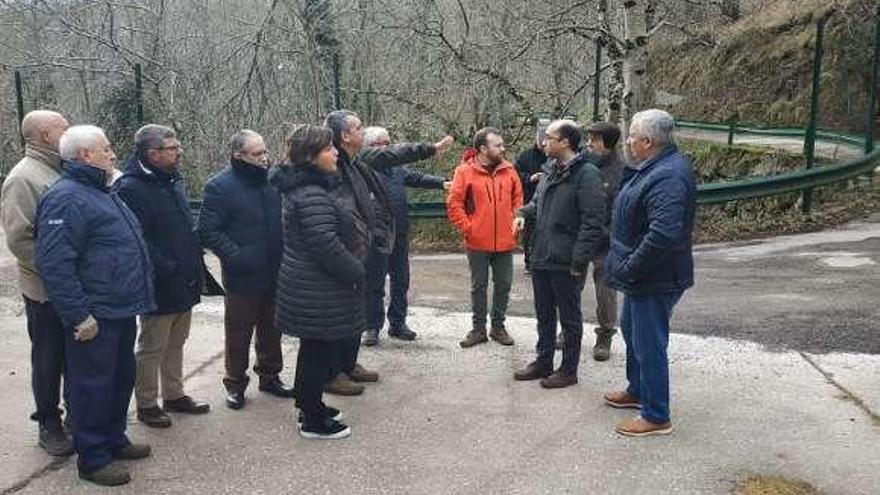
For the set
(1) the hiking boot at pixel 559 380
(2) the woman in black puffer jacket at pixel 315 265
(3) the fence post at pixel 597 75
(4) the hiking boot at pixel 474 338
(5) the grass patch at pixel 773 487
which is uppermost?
(3) the fence post at pixel 597 75

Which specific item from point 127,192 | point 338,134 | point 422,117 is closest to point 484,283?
point 338,134

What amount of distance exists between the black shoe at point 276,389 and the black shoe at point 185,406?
0.44 metres

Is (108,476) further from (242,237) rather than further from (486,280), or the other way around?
(486,280)

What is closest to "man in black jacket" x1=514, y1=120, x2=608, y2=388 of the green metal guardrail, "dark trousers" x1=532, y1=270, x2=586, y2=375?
"dark trousers" x1=532, y1=270, x2=586, y2=375

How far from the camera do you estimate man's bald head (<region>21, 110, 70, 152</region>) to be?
14.1 feet

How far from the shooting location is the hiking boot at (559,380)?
5.27m

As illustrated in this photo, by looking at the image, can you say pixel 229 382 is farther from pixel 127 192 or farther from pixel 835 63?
pixel 835 63

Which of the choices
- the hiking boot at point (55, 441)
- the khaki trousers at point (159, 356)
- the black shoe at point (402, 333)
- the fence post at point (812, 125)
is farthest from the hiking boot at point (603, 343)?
the fence post at point (812, 125)

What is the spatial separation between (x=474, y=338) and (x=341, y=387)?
4.25 feet

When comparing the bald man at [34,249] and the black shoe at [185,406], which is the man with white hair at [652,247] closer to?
the black shoe at [185,406]

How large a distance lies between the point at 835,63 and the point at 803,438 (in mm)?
10341

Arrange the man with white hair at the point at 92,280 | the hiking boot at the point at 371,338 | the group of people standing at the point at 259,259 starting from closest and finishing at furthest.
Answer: the man with white hair at the point at 92,280, the group of people standing at the point at 259,259, the hiking boot at the point at 371,338

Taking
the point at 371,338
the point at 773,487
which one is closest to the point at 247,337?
the point at 371,338

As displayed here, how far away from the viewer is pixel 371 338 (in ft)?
20.6
